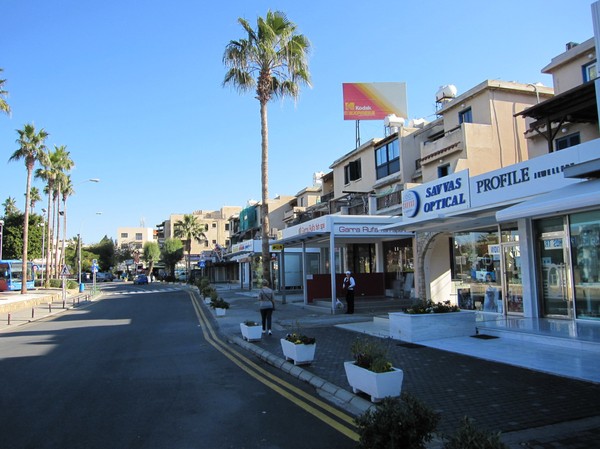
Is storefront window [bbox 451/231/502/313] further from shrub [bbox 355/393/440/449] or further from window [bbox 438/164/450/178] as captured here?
shrub [bbox 355/393/440/449]

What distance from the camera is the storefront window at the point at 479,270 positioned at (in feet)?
50.5

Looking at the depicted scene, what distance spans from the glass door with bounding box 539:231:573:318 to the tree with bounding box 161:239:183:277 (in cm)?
7473

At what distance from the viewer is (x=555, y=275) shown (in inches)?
490


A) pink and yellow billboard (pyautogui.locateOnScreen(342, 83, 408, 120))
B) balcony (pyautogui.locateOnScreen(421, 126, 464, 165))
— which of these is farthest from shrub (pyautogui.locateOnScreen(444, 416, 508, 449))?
pink and yellow billboard (pyautogui.locateOnScreen(342, 83, 408, 120))

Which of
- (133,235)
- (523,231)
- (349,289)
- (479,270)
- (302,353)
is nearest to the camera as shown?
(302,353)

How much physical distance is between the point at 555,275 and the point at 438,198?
4527 mm

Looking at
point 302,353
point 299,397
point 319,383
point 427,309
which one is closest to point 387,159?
point 427,309

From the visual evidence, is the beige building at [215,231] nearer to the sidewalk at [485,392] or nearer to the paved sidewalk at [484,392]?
the sidewalk at [485,392]

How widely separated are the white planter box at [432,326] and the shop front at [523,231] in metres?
2.61

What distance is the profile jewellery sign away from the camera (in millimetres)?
14367

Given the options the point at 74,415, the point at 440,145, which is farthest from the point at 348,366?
the point at 440,145

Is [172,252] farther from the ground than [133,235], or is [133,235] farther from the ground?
[133,235]

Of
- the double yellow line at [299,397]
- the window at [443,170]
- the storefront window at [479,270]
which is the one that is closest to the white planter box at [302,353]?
the double yellow line at [299,397]

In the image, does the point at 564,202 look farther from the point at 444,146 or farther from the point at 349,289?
the point at 444,146
